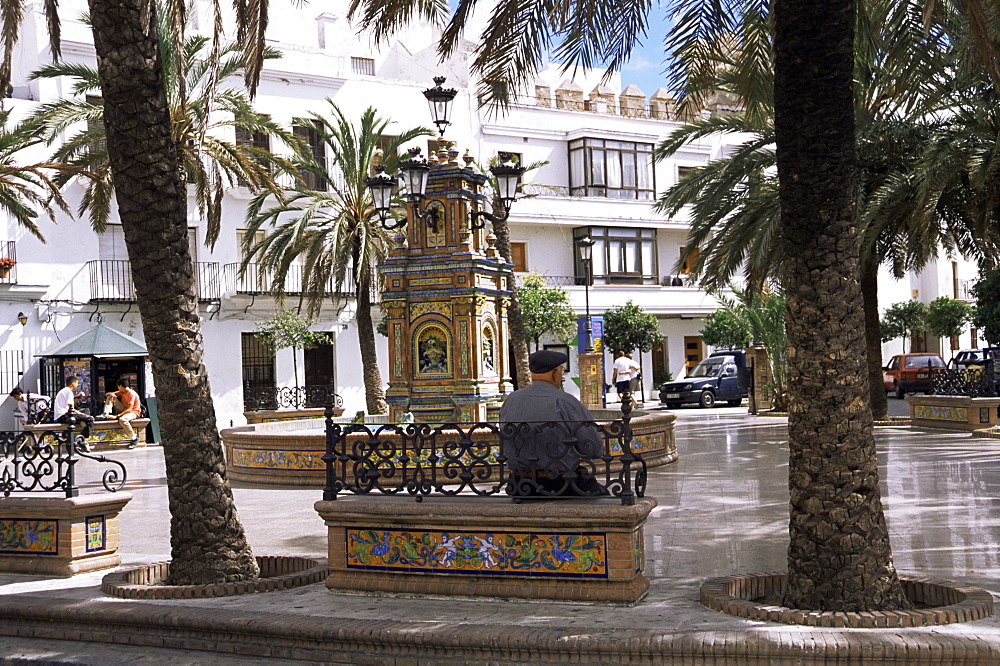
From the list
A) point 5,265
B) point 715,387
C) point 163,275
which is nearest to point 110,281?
point 5,265

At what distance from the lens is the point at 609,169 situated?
1661 inches

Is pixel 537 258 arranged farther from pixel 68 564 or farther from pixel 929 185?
pixel 68 564

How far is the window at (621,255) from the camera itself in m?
41.8

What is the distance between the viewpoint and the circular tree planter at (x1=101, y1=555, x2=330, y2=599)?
745 centimetres

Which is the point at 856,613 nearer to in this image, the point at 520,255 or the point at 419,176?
the point at 419,176

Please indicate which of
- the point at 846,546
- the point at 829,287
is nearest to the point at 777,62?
the point at 829,287

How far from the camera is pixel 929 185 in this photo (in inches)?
627

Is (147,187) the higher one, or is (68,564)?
(147,187)

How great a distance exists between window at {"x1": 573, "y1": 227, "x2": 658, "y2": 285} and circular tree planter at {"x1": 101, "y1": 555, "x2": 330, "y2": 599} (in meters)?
33.5

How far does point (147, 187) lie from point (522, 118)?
3378 cm

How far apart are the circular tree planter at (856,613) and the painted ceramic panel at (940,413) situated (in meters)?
14.3

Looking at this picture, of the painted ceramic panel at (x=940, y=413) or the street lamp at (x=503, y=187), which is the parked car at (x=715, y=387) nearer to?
the painted ceramic panel at (x=940, y=413)

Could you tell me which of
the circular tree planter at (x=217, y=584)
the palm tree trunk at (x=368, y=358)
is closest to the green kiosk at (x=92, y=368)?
the palm tree trunk at (x=368, y=358)

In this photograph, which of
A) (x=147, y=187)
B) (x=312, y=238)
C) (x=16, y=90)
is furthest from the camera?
(x=16, y=90)
